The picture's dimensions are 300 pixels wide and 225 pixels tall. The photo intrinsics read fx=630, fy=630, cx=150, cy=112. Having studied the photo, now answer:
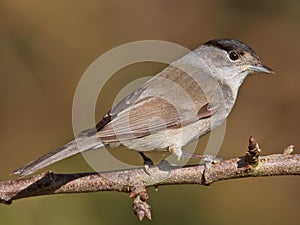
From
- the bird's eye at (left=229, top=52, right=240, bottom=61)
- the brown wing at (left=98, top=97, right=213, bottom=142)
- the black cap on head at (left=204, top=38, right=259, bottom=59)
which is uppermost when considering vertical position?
the black cap on head at (left=204, top=38, right=259, bottom=59)

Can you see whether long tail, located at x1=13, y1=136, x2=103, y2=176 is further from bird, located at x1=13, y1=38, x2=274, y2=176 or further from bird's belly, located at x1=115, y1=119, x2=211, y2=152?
bird's belly, located at x1=115, y1=119, x2=211, y2=152

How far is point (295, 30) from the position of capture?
6531 millimetres

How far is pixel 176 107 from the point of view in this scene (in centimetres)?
462

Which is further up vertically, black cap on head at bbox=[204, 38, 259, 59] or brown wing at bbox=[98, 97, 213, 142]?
black cap on head at bbox=[204, 38, 259, 59]

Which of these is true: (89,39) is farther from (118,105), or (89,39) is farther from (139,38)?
(118,105)

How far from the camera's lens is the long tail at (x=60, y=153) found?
3.71 m

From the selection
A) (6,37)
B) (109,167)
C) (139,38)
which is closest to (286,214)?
(109,167)

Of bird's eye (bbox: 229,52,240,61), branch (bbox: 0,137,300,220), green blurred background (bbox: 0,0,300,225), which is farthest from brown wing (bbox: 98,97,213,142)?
green blurred background (bbox: 0,0,300,225)

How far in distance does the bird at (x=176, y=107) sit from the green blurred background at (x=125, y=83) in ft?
2.97

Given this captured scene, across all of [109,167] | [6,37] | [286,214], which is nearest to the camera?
[109,167]

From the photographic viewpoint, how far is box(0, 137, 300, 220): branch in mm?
3611

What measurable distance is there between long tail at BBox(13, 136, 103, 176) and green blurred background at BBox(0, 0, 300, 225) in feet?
3.73

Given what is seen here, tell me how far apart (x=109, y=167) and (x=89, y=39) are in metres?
2.26

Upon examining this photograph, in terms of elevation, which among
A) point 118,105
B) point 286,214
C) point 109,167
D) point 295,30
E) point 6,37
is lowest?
point 286,214
